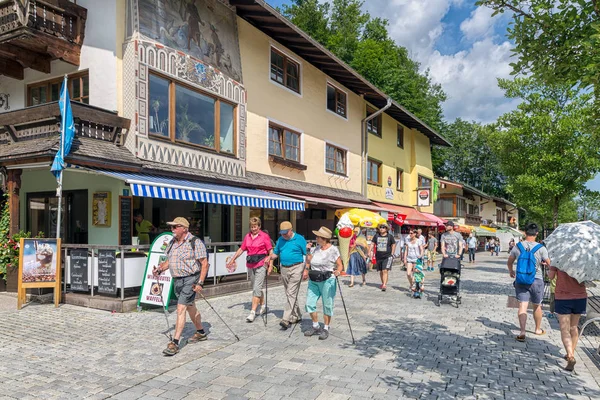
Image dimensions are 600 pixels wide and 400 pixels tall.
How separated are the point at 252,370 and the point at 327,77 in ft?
52.2

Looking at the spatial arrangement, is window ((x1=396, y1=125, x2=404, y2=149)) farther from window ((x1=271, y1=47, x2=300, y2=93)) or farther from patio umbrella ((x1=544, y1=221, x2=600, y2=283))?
patio umbrella ((x1=544, y1=221, x2=600, y2=283))

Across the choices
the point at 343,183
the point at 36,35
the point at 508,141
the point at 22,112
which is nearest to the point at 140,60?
the point at 36,35

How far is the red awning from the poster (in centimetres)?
1540

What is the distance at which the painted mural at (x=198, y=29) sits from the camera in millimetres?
10922

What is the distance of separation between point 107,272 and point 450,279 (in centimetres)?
724

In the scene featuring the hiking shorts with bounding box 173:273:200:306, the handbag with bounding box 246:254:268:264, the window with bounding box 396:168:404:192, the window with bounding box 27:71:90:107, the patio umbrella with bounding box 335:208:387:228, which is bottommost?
the hiking shorts with bounding box 173:273:200:306

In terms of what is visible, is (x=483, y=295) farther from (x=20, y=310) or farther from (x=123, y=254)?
(x=20, y=310)

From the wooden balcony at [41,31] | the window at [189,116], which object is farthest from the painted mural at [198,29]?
the wooden balcony at [41,31]

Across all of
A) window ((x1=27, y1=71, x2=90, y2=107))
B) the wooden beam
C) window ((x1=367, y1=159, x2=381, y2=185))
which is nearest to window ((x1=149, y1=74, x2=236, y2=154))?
window ((x1=27, y1=71, x2=90, y2=107))

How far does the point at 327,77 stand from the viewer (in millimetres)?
19516

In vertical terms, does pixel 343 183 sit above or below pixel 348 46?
below

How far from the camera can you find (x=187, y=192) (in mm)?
10117

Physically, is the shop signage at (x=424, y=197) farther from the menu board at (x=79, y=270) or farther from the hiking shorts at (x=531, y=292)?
the menu board at (x=79, y=270)

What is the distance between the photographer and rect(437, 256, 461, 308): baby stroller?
396 inches
